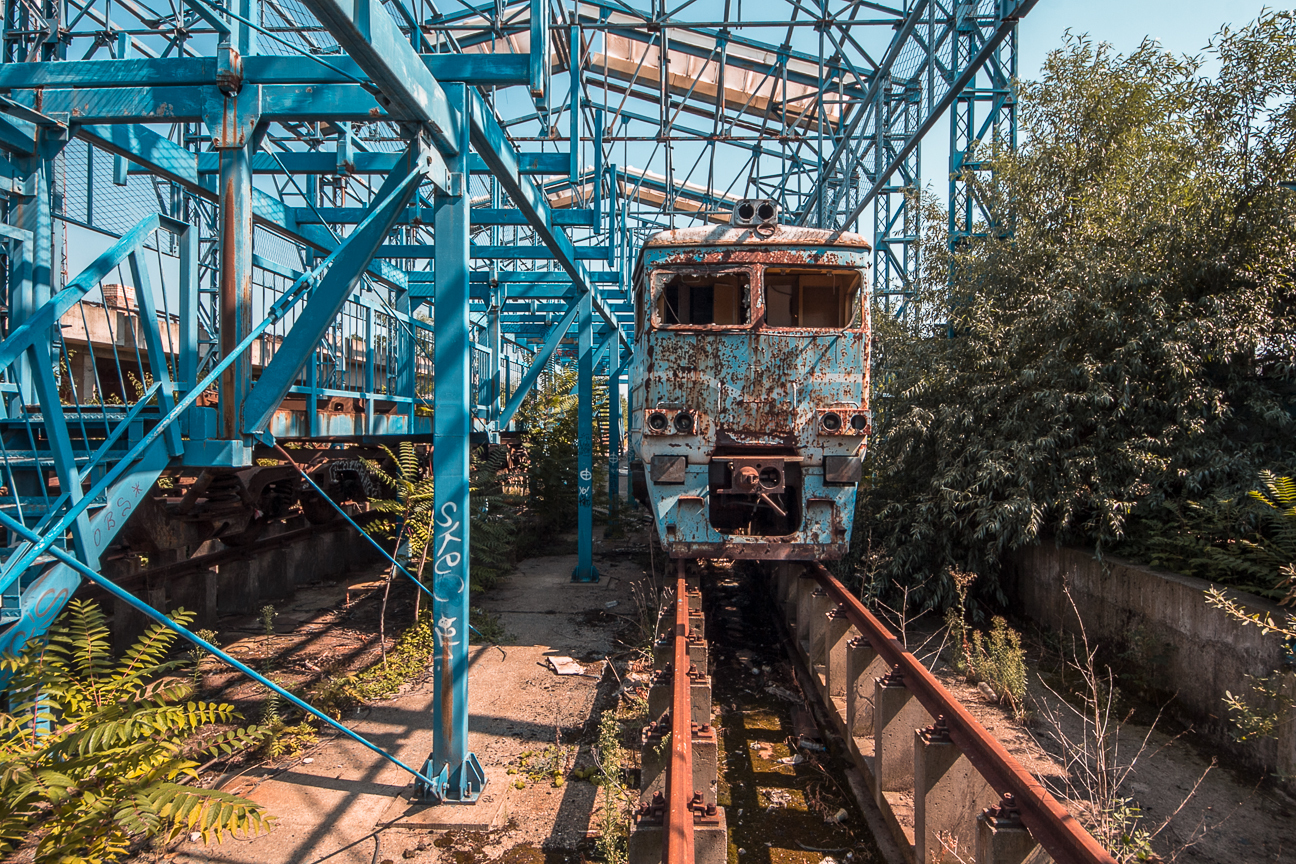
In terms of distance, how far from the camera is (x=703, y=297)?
6.68m

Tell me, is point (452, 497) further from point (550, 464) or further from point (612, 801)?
point (550, 464)

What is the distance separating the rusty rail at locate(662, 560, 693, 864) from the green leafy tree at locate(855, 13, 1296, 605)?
3.86m

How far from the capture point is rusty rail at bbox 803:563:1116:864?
2.42 meters

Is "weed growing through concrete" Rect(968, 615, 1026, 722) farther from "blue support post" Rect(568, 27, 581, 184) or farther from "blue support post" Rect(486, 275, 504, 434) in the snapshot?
"blue support post" Rect(486, 275, 504, 434)

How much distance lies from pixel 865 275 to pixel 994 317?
2308 millimetres

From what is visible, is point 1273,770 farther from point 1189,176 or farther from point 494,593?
point 494,593

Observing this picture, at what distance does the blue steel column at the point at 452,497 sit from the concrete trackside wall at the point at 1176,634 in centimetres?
471

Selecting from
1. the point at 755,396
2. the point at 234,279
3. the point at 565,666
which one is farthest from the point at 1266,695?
the point at 234,279

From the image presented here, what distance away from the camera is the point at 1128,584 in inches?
230

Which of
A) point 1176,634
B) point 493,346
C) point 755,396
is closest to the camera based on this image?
point 1176,634

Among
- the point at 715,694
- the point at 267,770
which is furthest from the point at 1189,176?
the point at 267,770

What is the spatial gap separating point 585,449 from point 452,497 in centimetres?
530

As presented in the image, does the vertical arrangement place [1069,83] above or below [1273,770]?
above

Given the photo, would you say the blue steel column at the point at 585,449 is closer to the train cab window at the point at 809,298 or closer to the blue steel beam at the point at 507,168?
the blue steel beam at the point at 507,168
